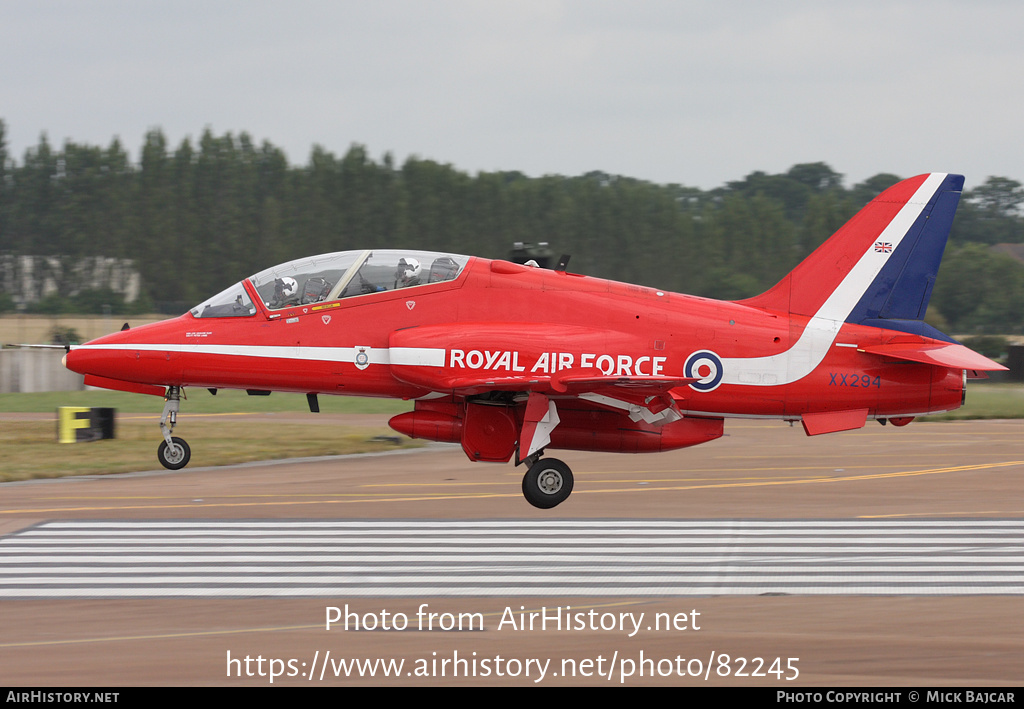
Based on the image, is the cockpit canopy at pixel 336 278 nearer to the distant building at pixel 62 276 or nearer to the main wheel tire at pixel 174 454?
the main wheel tire at pixel 174 454

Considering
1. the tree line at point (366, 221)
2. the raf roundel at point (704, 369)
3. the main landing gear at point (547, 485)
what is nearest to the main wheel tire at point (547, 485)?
the main landing gear at point (547, 485)

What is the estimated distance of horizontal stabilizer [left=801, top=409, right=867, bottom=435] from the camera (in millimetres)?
13984

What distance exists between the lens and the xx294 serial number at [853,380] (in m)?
14.1

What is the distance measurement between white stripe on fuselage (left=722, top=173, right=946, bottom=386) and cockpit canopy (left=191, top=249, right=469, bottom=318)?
13.9ft

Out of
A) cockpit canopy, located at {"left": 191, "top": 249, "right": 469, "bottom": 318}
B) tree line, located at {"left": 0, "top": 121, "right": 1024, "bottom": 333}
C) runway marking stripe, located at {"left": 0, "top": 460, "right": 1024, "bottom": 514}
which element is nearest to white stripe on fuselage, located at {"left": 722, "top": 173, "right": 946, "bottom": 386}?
runway marking stripe, located at {"left": 0, "top": 460, "right": 1024, "bottom": 514}

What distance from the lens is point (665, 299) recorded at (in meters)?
14.2

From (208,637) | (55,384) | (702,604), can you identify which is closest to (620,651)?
(702,604)

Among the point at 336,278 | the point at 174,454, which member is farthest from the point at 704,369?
the point at 174,454

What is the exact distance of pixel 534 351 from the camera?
43.6 feet

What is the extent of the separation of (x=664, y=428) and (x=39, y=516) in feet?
28.4

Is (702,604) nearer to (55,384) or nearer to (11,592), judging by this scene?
(11,592)

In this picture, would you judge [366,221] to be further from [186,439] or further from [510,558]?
[510,558]

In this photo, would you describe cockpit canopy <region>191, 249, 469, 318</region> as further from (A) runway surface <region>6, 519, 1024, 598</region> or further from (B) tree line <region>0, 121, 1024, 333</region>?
(B) tree line <region>0, 121, 1024, 333</region>

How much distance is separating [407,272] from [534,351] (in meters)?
2.14
